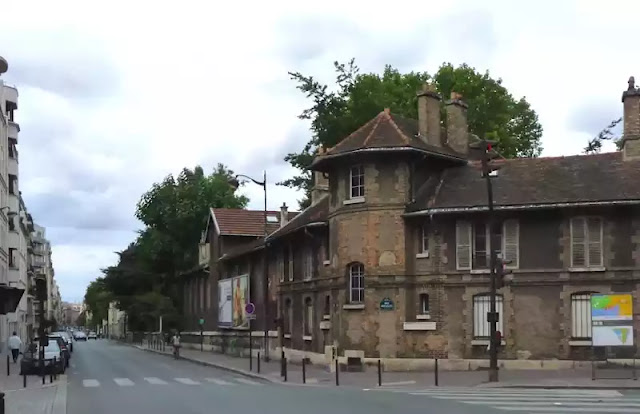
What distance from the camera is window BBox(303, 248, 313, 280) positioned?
40750 mm

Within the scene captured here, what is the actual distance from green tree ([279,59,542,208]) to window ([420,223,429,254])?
671 inches

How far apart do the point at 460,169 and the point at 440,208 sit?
3797mm

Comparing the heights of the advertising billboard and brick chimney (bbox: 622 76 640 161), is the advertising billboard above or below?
below

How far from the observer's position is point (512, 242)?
32.3m

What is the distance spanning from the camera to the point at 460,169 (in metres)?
35.8

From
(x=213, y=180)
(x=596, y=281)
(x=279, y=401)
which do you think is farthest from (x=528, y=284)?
(x=213, y=180)

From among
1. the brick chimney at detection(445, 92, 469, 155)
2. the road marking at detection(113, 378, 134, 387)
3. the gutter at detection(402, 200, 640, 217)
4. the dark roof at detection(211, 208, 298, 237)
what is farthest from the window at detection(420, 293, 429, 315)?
the dark roof at detection(211, 208, 298, 237)

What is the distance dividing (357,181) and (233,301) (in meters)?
22.0

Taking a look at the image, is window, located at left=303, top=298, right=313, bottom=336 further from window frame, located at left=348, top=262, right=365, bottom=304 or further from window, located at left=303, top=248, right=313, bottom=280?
window frame, located at left=348, top=262, right=365, bottom=304

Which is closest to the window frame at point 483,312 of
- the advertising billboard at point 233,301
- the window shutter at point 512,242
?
the window shutter at point 512,242

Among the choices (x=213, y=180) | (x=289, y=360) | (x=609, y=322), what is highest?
(x=213, y=180)

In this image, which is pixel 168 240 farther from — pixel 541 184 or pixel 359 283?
pixel 541 184

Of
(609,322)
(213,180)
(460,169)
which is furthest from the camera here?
(213,180)

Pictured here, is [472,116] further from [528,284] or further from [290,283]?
[528,284]
